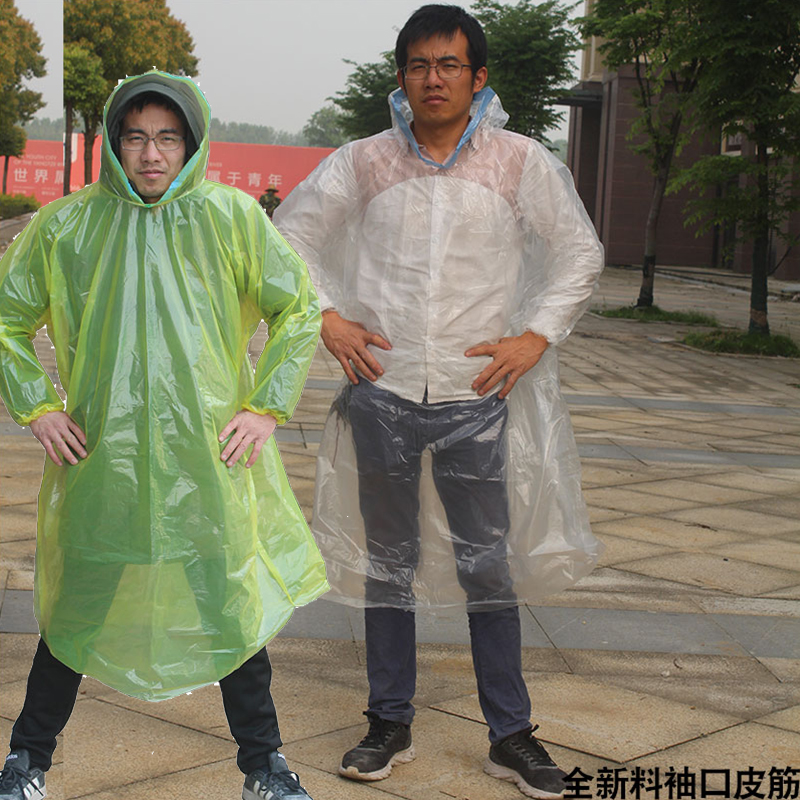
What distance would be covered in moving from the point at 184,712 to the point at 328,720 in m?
0.36

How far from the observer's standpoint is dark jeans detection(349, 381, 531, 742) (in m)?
2.76

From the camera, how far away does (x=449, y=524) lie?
2863 millimetres

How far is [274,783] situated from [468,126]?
1521mm

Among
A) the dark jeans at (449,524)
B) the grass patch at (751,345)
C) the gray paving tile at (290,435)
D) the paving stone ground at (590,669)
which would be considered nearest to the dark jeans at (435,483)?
the dark jeans at (449,524)

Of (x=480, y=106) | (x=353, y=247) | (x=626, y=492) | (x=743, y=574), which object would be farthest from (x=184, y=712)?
(x=626, y=492)

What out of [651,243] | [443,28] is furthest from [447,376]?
[651,243]

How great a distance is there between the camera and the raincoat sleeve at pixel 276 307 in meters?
2.28

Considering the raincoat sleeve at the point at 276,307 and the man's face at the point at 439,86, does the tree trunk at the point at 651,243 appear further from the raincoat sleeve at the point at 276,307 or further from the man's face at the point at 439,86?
the raincoat sleeve at the point at 276,307

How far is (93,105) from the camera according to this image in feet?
100

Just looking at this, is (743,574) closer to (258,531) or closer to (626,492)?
(626,492)

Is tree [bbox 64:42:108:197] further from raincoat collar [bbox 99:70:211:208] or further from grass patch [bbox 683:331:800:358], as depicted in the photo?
raincoat collar [bbox 99:70:211:208]

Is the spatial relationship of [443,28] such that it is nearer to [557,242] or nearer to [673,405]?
[557,242]

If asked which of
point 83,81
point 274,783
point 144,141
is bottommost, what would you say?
point 274,783

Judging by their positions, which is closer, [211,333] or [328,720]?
[211,333]
